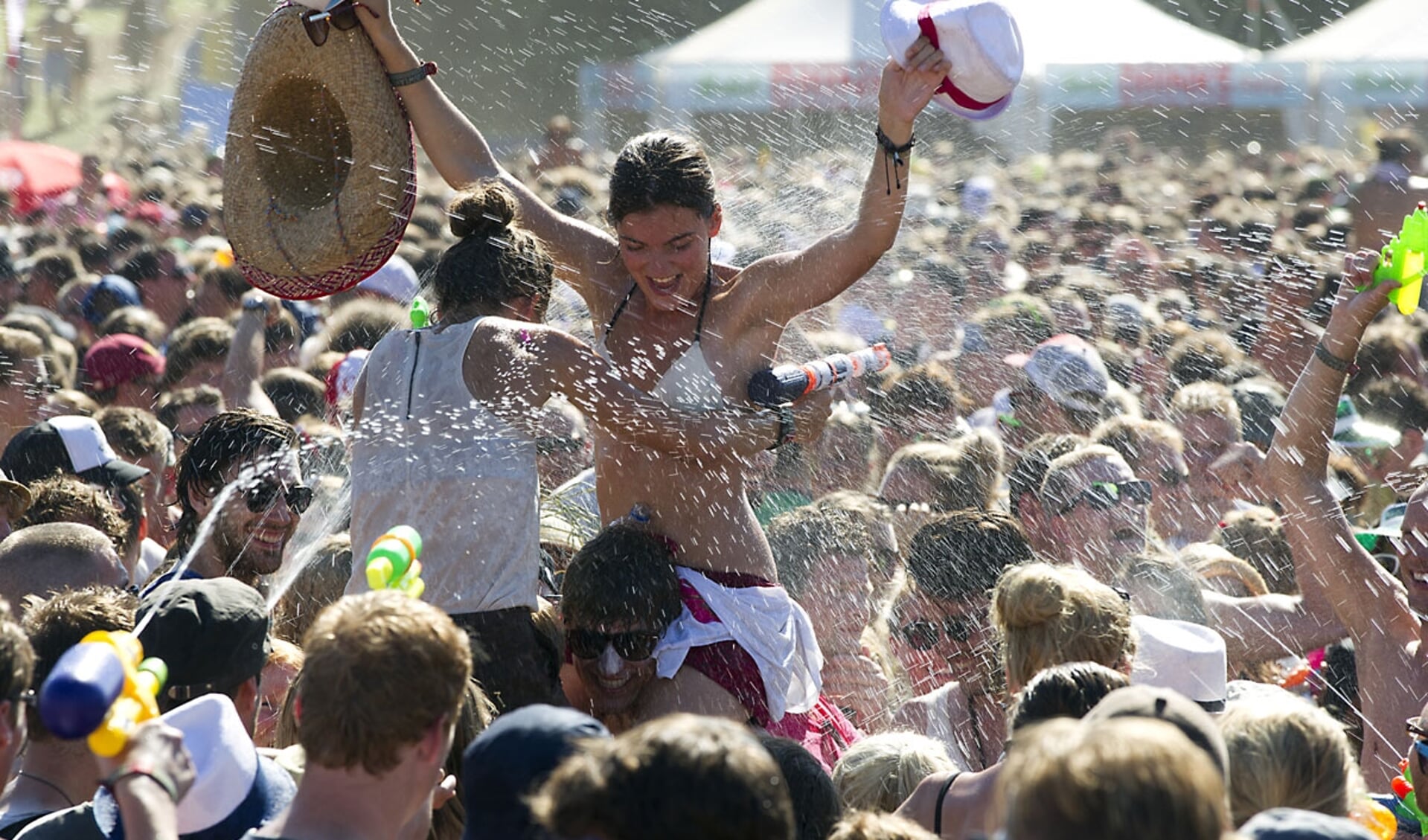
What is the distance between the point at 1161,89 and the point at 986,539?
14802 mm

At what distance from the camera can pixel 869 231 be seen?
374 cm

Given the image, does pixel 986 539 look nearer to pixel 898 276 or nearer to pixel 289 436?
pixel 289 436

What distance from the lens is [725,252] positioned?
6.93 metres

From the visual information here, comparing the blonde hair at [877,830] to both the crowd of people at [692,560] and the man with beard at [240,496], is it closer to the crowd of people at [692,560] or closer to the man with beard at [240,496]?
the crowd of people at [692,560]

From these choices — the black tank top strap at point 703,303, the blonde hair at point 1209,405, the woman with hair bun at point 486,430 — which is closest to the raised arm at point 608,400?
the woman with hair bun at point 486,430

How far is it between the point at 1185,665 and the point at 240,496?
2258mm

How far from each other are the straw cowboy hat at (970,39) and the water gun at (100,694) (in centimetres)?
234

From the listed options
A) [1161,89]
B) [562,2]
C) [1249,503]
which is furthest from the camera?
[562,2]

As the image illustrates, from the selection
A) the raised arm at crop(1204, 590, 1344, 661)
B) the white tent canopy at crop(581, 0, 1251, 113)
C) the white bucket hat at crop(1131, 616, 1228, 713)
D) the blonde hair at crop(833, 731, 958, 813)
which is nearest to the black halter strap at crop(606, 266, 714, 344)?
the blonde hair at crop(833, 731, 958, 813)

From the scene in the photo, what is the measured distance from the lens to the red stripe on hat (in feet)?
12.1

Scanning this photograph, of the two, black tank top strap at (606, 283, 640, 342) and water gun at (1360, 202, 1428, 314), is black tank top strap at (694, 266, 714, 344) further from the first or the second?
water gun at (1360, 202, 1428, 314)

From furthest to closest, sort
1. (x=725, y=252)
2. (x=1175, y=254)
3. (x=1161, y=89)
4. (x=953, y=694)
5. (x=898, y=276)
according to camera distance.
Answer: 1. (x=1161, y=89)
2. (x=1175, y=254)
3. (x=898, y=276)
4. (x=725, y=252)
5. (x=953, y=694)

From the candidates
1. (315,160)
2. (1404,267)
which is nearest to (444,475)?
(315,160)

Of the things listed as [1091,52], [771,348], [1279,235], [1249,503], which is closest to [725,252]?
[1249,503]
